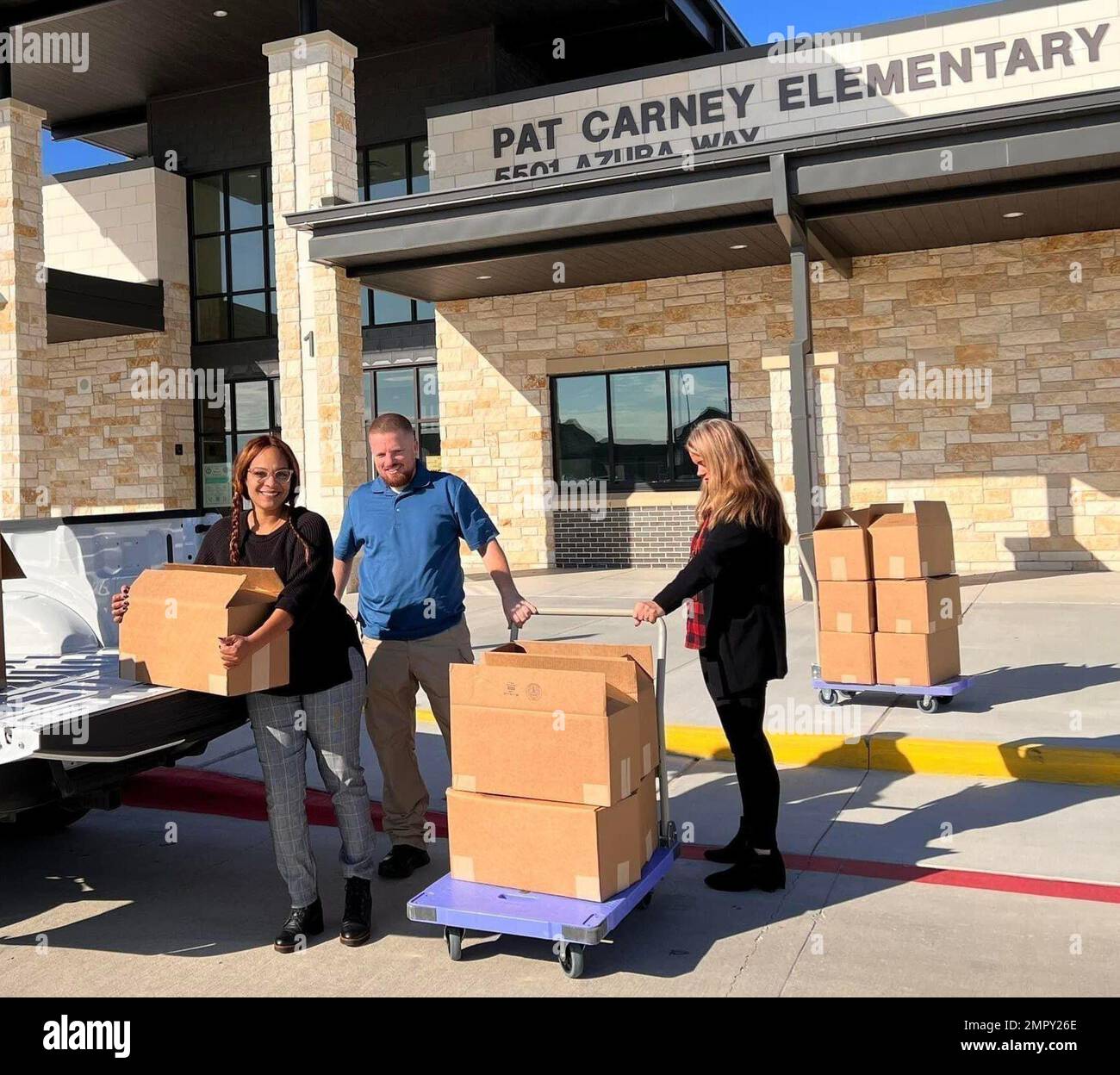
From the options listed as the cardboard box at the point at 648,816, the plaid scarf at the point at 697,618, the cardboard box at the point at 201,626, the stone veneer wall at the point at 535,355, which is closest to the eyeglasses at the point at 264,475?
the cardboard box at the point at 201,626

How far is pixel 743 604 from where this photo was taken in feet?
14.3

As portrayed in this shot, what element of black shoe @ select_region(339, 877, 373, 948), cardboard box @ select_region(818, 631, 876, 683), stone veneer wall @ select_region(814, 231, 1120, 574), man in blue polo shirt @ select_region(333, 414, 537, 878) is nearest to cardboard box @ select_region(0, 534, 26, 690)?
man in blue polo shirt @ select_region(333, 414, 537, 878)

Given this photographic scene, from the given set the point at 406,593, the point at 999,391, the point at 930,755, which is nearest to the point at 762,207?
the point at 999,391

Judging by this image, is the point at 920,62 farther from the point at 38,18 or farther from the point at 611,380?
the point at 38,18

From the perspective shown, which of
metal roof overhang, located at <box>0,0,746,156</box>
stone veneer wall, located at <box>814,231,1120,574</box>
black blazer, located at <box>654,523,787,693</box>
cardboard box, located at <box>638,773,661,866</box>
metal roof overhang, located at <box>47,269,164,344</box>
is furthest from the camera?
metal roof overhang, located at <box>47,269,164,344</box>

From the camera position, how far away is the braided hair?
13.2 feet

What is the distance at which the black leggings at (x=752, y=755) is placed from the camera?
4.34 m

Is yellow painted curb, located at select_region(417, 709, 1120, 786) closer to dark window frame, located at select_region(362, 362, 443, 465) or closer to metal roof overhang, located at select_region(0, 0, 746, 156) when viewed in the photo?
dark window frame, located at select_region(362, 362, 443, 465)

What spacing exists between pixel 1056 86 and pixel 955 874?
12034mm

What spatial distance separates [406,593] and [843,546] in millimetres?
3398

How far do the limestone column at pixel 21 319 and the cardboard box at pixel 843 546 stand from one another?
11968 mm

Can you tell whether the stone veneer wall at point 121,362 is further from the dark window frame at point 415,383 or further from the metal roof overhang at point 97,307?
the dark window frame at point 415,383

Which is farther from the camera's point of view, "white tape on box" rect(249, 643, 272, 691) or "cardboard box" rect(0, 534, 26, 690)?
"cardboard box" rect(0, 534, 26, 690)
